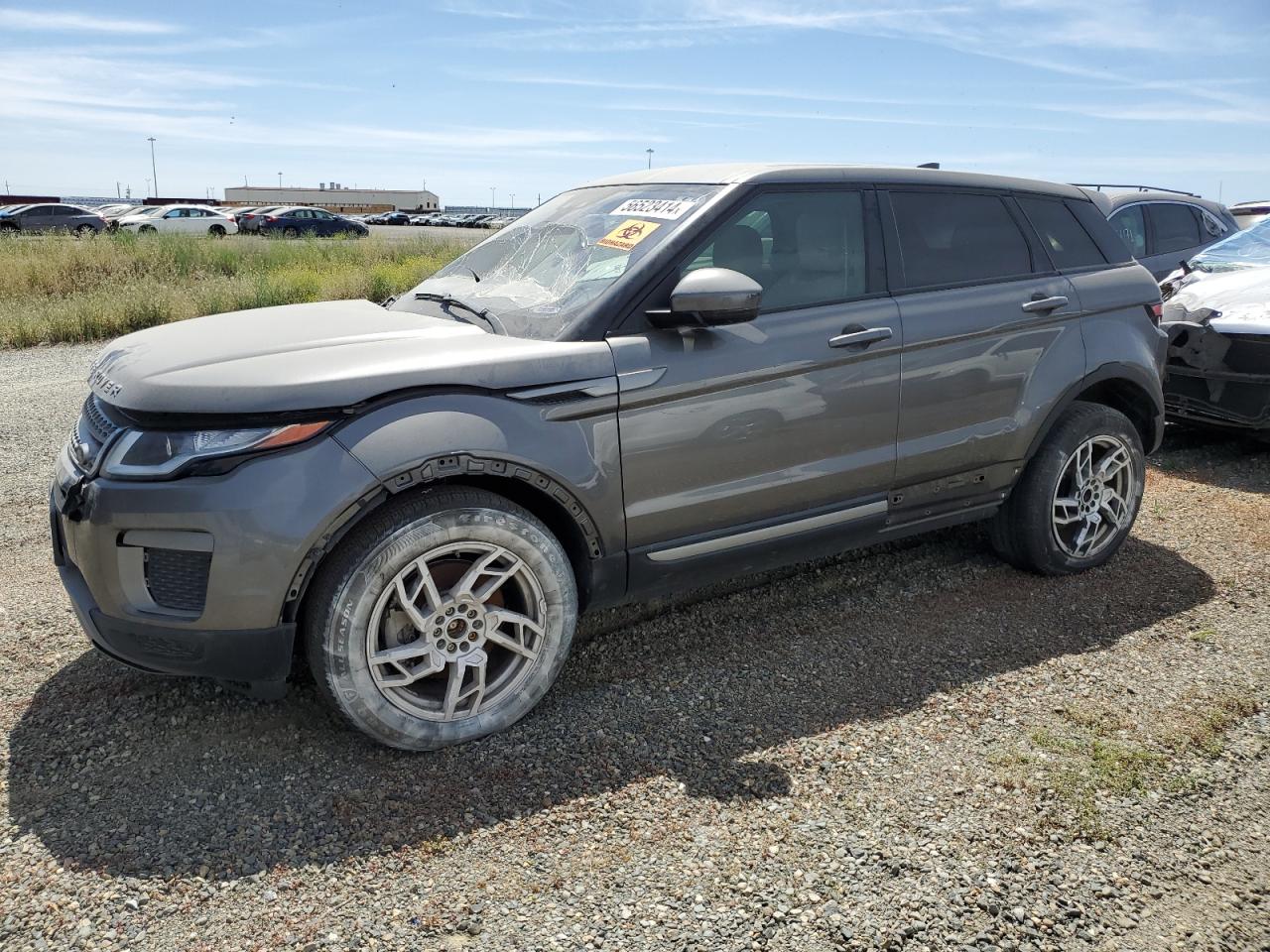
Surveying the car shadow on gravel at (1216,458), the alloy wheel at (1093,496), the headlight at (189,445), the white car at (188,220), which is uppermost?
the white car at (188,220)

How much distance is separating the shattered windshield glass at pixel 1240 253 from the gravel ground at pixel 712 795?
3808 mm

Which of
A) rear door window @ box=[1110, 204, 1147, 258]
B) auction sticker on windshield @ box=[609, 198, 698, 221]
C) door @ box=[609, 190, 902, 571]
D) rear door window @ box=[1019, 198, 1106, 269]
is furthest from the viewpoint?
rear door window @ box=[1110, 204, 1147, 258]

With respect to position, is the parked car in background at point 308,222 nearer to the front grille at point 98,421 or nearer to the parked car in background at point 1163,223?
the parked car in background at point 1163,223

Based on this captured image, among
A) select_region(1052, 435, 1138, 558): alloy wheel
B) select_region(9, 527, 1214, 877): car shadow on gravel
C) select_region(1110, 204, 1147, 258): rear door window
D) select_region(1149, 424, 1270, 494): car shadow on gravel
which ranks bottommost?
select_region(9, 527, 1214, 877): car shadow on gravel

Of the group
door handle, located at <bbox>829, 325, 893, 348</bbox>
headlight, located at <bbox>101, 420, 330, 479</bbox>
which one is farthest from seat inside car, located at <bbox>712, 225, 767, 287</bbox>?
headlight, located at <bbox>101, 420, 330, 479</bbox>

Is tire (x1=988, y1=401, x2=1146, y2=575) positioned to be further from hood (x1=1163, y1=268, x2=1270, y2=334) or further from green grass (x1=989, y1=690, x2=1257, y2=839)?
hood (x1=1163, y1=268, x2=1270, y2=334)

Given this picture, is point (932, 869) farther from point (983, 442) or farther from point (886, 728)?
point (983, 442)

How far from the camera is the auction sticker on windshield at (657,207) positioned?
364 centimetres

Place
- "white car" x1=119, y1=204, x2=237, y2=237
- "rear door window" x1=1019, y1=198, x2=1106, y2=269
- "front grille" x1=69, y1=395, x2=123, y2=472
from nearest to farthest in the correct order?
"front grille" x1=69, y1=395, x2=123, y2=472 < "rear door window" x1=1019, y1=198, x2=1106, y2=269 < "white car" x1=119, y1=204, x2=237, y2=237

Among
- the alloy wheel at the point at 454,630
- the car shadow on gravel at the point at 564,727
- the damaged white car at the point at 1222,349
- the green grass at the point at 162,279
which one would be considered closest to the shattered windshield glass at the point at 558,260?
the alloy wheel at the point at 454,630

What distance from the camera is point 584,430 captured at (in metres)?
3.21

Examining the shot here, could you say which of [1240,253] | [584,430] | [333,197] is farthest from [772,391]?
[333,197]

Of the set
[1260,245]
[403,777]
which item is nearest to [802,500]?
[403,777]

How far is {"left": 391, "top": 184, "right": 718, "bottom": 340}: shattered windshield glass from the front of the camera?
349 cm
